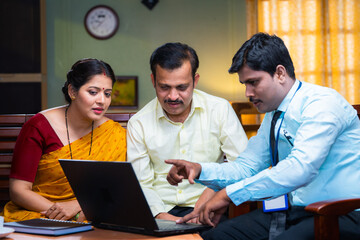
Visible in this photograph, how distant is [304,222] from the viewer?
1.54 meters

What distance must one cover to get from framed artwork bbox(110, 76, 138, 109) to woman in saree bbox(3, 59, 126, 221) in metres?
3.56

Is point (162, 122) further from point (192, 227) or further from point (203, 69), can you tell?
point (203, 69)

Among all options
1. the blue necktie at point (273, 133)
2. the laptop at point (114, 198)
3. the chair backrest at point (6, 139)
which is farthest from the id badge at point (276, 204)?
the chair backrest at point (6, 139)

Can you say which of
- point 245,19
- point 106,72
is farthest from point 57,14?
point 106,72

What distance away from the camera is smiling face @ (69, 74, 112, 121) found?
6.90 feet

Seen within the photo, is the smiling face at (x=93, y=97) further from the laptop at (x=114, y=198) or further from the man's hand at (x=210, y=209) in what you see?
the man's hand at (x=210, y=209)

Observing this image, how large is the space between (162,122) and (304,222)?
2.98 ft

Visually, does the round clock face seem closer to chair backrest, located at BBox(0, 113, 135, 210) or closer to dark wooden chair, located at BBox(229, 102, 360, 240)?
chair backrest, located at BBox(0, 113, 135, 210)

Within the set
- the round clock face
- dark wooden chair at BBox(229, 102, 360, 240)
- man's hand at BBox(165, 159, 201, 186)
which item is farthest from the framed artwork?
dark wooden chair at BBox(229, 102, 360, 240)

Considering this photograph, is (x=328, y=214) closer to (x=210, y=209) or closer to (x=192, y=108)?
(x=210, y=209)

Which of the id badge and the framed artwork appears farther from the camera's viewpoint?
the framed artwork

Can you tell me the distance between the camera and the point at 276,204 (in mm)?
1804

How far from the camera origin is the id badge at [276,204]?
178 cm

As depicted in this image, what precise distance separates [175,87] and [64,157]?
0.61m
